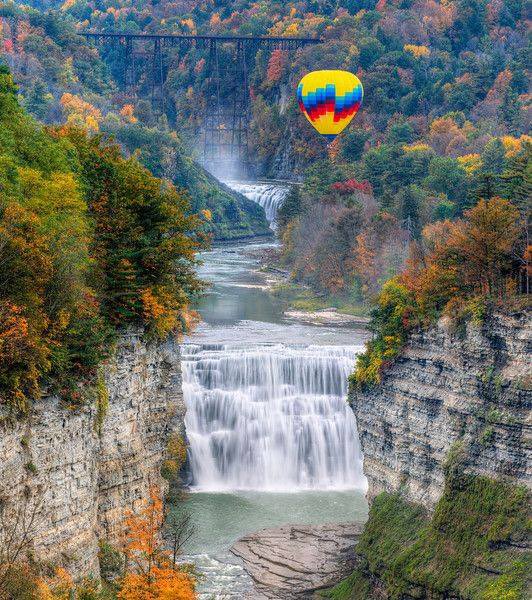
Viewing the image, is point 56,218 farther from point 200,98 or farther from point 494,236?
point 200,98

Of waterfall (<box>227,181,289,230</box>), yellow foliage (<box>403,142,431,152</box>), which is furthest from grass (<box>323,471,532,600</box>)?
waterfall (<box>227,181,289,230</box>)

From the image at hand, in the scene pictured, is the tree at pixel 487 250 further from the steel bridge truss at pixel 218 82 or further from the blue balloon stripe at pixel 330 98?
the steel bridge truss at pixel 218 82

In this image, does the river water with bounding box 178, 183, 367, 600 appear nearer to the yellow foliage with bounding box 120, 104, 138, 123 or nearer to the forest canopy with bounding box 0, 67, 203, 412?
the forest canopy with bounding box 0, 67, 203, 412

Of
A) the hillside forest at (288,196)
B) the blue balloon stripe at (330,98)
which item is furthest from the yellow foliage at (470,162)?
the blue balloon stripe at (330,98)

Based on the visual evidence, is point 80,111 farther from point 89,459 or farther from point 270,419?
point 89,459

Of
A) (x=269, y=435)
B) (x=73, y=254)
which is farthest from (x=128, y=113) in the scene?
(x=73, y=254)

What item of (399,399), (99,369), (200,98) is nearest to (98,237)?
(99,369)

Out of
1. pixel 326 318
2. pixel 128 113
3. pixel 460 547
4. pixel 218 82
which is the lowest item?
pixel 460 547
